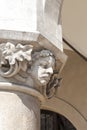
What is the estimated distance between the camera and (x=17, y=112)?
118 inches

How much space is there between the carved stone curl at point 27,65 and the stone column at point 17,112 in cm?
10

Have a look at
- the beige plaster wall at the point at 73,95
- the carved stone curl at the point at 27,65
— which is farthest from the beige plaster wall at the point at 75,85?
the carved stone curl at the point at 27,65

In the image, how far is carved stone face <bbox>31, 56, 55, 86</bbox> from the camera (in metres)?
3.07

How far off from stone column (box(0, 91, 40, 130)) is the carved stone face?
135 mm

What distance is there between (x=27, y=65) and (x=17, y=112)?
11.5 inches

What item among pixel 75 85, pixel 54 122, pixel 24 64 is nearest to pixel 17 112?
pixel 24 64

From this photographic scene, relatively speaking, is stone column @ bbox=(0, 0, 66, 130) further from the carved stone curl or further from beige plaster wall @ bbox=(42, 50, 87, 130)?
beige plaster wall @ bbox=(42, 50, 87, 130)

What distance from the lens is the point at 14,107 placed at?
3016 millimetres

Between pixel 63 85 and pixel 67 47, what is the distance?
0.71m

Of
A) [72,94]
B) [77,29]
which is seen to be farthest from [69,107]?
[77,29]

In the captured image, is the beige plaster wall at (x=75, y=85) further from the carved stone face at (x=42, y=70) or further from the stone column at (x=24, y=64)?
the carved stone face at (x=42, y=70)

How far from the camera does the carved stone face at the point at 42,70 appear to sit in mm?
3068

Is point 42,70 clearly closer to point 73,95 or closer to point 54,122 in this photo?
point 73,95

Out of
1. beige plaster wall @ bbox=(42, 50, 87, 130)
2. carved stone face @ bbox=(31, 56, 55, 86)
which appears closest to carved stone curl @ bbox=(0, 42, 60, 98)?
carved stone face @ bbox=(31, 56, 55, 86)
